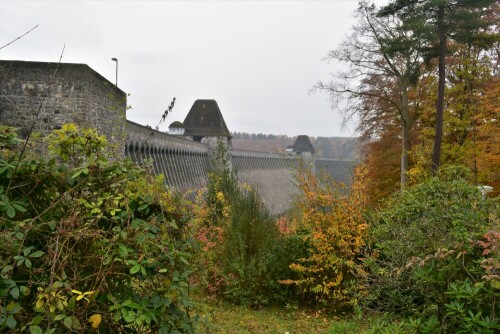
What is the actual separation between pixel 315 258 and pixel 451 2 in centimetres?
1132

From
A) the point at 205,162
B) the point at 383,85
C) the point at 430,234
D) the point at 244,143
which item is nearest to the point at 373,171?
the point at 383,85

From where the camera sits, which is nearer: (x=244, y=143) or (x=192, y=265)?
(x=192, y=265)

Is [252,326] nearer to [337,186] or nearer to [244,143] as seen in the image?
[337,186]

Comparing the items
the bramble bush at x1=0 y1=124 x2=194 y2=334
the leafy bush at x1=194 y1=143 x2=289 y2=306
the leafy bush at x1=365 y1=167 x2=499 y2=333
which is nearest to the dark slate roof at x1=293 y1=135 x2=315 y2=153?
the leafy bush at x1=194 y1=143 x2=289 y2=306

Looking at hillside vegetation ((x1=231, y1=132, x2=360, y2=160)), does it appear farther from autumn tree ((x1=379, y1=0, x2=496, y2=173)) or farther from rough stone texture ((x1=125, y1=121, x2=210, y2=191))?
autumn tree ((x1=379, y1=0, x2=496, y2=173))

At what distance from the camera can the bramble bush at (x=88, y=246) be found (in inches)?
80.8

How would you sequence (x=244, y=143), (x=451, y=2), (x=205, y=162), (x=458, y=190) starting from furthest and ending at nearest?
(x=244, y=143), (x=205, y=162), (x=451, y=2), (x=458, y=190)

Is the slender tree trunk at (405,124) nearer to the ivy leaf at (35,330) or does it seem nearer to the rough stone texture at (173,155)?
the rough stone texture at (173,155)

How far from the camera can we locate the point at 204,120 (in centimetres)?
3547

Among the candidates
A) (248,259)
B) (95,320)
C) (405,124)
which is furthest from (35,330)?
(405,124)

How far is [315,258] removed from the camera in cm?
767


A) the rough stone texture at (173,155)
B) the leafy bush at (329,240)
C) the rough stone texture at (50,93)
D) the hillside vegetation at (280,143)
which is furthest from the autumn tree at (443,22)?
the hillside vegetation at (280,143)

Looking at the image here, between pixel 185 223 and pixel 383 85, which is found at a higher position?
pixel 383 85

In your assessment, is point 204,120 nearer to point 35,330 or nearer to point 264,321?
point 264,321
